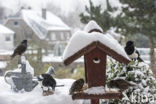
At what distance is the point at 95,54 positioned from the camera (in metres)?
3.10

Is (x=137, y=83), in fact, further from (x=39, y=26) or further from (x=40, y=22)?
(x=40, y=22)

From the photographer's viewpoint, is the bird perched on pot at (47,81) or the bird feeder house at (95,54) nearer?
the bird feeder house at (95,54)

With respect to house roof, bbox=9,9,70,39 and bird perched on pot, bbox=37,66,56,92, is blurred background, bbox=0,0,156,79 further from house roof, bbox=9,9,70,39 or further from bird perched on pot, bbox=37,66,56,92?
bird perched on pot, bbox=37,66,56,92

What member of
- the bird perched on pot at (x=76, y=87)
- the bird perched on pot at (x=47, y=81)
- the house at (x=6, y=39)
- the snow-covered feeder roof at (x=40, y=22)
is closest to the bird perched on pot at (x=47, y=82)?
the bird perched on pot at (x=47, y=81)

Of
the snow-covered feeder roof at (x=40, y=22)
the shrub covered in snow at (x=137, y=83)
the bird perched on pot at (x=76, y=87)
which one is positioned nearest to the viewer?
the bird perched on pot at (x=76, y=87)

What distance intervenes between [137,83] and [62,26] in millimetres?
24197

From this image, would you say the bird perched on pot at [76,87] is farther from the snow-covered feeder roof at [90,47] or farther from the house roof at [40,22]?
the house roof at [40,22]

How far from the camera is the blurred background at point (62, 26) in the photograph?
10.5m

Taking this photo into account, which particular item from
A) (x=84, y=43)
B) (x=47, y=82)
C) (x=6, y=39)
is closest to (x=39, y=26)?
(x=6, y=39)

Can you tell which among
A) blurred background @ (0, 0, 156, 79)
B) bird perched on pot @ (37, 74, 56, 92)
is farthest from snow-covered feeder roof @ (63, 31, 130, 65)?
blurred background @ (0, 0, 156, 79)

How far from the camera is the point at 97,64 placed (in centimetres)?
309

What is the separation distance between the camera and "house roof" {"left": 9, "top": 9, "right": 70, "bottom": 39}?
2473 cm

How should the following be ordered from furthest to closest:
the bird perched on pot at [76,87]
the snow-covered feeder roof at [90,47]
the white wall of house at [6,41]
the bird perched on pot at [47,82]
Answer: the white wall of house at [6,41] → the bird perched on pot at [47,82] → the bird perched on pot at [76,87] → the snow-covered feeder roof at [90,47]

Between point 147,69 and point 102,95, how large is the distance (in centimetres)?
88
